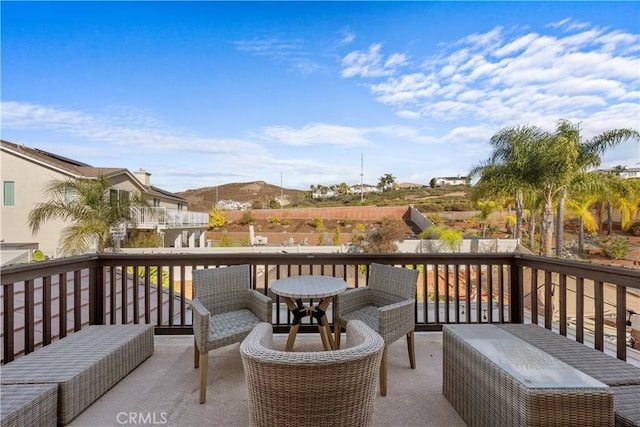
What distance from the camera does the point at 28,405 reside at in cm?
154

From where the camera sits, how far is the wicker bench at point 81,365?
5.75ft

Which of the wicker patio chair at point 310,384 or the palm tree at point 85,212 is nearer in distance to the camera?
the wicker patio chair at point 310,384

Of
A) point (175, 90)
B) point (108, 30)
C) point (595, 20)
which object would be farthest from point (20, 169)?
point (595, 20)

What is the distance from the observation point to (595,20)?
5883 mm

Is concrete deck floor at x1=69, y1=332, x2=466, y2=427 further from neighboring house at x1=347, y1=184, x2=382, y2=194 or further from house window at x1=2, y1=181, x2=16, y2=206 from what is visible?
neighboring house at x1=347, y1=184, x2=382, y2=194

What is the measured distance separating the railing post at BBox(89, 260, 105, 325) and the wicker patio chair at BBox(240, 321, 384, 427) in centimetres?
266

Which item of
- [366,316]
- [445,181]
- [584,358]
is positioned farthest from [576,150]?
[445,181]

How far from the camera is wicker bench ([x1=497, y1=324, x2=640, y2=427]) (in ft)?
4.40

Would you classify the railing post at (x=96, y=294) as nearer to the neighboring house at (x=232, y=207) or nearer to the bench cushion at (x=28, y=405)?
the bench cushion at (x=28, y=405)

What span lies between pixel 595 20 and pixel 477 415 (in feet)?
26.3

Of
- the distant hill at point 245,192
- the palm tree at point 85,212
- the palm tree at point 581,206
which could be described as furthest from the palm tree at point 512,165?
the distant hill at point 245,192

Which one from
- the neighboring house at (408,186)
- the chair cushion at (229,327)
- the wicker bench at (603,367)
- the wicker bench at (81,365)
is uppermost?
the neighboring house at (408,186)

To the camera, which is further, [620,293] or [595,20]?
[595,20]

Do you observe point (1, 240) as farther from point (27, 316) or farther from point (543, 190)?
point (543, 190)
